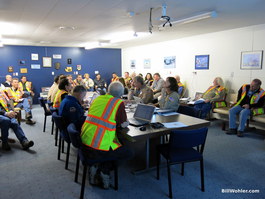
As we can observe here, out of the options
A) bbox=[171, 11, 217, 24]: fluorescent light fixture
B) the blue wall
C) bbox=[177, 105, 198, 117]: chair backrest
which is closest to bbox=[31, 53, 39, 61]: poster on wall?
the blue wall

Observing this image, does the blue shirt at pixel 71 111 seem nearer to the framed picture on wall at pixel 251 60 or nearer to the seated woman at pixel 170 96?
the seated woman at pixel 170 96

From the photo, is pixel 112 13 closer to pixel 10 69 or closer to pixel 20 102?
pixel 20 102

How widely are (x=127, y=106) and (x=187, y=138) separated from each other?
1843 mm

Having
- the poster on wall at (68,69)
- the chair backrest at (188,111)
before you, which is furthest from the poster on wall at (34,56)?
the chair backrest at (188,111)

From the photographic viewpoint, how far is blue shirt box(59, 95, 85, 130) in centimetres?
297

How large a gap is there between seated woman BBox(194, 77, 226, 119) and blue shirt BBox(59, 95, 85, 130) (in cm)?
369

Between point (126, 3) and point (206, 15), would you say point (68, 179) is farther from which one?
point (206, 15)

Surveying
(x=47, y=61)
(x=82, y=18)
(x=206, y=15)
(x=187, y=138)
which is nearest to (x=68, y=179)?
(x=187, y=138)

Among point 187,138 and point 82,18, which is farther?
point 82,18

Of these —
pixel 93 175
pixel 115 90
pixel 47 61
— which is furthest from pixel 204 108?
pixel 47 61

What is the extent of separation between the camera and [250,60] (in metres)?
5.54

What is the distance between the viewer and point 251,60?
18.1ft

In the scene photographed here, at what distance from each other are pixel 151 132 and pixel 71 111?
1.21m

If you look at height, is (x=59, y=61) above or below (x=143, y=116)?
above
